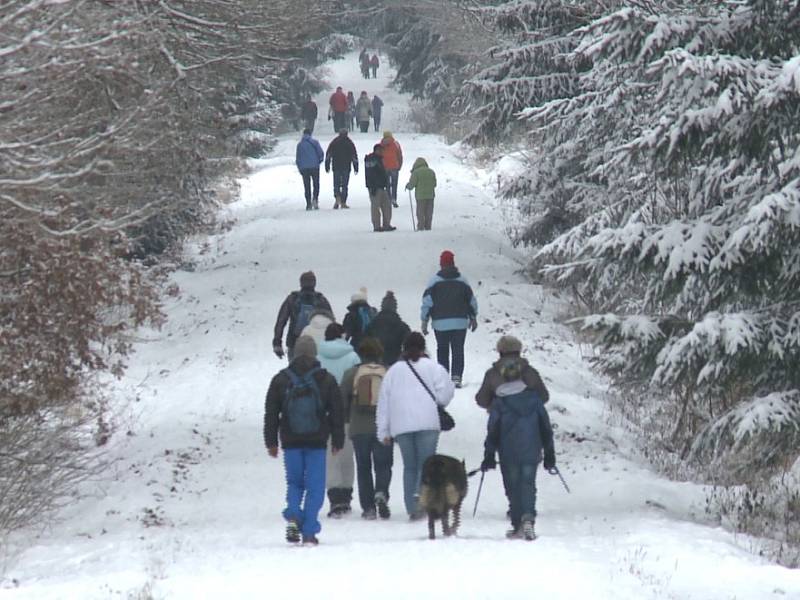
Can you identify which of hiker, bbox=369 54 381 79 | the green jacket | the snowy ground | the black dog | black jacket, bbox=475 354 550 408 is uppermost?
hiker, bbox=369 54 381 79

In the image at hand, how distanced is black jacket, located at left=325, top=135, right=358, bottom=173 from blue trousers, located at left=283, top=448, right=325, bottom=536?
22.5 metres

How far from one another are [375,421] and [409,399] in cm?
69

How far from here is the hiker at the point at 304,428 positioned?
11789 mm

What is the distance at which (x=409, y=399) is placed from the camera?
42.7 feet

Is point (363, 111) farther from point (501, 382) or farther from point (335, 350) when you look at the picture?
point (501, 382)

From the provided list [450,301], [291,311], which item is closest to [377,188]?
[450,301]

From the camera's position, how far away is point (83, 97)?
18281mm

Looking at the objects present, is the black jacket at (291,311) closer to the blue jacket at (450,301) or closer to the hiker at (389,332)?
the hiker at (389,332)

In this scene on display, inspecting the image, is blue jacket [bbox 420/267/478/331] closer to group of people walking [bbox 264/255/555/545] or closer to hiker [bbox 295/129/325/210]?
group of people walking [bbox 264/255/555/545]

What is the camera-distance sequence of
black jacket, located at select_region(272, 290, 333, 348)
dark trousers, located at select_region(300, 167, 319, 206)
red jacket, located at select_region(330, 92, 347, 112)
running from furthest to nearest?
1. red jacket, located at select_region(330, 92, 347, 112)
2. dark trousers, located at select_region(300, 167, 319, 206)
3. black jacket, located at select_region(272, 290, 333, 348)

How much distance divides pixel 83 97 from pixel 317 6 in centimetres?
1131

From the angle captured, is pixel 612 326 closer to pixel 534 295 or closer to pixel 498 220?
pixel 534 295

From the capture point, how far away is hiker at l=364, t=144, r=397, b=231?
31078 millimetres

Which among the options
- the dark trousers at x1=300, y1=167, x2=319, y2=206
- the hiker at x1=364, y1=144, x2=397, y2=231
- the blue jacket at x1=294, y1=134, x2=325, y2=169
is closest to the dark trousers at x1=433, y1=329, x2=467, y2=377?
the hiker at x1=364, y1=144, x2=397, y2=231
